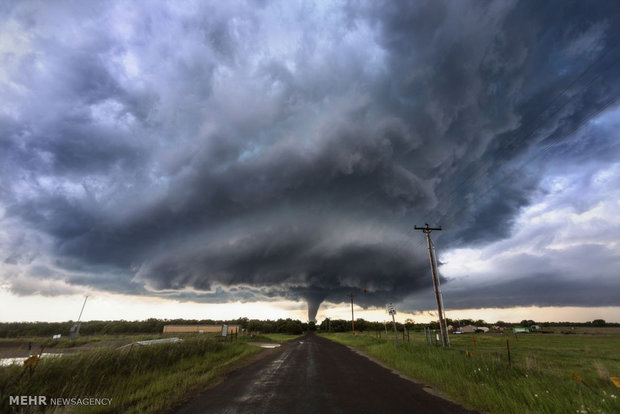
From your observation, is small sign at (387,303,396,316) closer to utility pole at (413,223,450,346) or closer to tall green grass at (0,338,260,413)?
utility pole at (413,223,450,346)

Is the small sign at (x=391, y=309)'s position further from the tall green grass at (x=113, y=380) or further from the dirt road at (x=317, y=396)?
the tall green grass at (x=113, y=380)

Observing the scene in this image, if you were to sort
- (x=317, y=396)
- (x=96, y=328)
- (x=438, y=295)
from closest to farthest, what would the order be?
(x=317, y=396) → (x=438, y=295) → (x=96, y=328)

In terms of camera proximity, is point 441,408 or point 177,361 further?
point 177,361

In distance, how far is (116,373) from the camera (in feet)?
38.8

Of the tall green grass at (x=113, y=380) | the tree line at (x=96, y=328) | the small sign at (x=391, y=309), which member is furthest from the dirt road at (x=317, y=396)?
the tree line at (x=96, y=328)

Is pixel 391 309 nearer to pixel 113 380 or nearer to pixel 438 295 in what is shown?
pixel 438 295

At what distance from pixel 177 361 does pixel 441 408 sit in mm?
15287

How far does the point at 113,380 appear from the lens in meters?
10.8

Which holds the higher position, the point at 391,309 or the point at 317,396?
the point at 391,309

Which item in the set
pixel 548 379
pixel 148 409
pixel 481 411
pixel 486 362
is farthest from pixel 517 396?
pixel 148 409

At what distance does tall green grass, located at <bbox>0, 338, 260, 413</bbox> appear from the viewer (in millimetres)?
8086

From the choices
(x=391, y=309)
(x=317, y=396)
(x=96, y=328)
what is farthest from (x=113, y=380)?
(x=96, y=328)

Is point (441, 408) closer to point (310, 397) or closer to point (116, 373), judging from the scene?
point (310, 397)

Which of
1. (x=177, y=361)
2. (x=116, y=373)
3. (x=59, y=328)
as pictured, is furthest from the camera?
(x=59, y=328)
